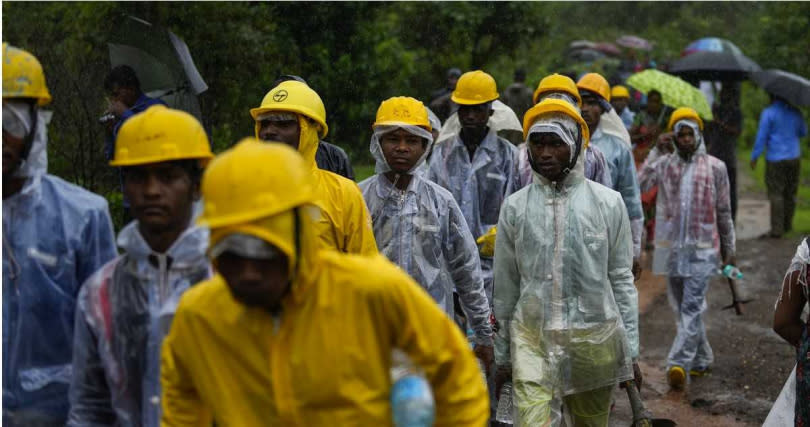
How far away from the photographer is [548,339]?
5938 mm

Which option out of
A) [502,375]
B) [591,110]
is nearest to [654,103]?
[591,110]

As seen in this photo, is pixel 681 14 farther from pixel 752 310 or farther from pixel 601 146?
pixel 601 146

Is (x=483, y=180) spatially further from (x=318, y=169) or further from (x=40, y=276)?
(x=40, y=276)

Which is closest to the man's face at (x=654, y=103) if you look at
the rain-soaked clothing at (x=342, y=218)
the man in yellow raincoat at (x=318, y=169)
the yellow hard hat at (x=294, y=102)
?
the man in yellow raincoat at (x=318, y=169)

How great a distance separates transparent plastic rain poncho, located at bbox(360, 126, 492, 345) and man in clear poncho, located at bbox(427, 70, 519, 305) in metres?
1.58

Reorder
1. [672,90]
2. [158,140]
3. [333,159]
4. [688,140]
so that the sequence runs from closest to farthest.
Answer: [158,140], [333,159], [688,140], [672,90]

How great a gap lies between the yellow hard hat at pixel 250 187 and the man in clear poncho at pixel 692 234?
6.70m

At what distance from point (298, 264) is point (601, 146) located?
239 inches

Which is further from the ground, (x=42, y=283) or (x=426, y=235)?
(x=42, y=283)

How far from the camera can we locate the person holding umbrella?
53.6ft

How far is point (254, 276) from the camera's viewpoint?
3105mm

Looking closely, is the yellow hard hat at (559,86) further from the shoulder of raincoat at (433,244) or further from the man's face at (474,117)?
the shoulder of raincoat at (433,244)

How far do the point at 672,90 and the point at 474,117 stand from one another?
6.56 metres

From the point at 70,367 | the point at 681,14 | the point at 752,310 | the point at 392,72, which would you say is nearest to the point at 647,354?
the point at 752,310
